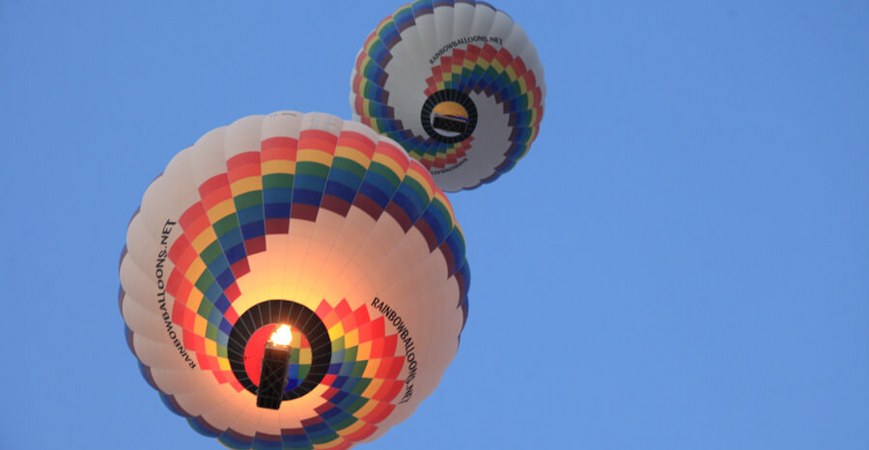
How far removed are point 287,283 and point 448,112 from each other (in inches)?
267

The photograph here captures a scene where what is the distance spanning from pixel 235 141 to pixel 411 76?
19.6ft

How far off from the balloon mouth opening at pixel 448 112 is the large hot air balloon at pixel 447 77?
0.02 meters

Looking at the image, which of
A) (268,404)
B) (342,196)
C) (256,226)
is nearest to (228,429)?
(268,404)

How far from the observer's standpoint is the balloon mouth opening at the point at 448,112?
507 inches

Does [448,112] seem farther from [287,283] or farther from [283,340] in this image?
[283,340]

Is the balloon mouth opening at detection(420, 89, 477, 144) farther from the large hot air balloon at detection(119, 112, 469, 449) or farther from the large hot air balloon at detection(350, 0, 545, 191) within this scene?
the large hot air balloon at detection(119, 112, 469, 449)

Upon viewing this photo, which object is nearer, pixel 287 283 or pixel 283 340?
pixel 283 340

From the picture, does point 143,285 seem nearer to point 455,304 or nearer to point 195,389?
point 195,389

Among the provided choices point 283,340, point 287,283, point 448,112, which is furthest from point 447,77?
point 283,340

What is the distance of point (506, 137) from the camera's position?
13.6 metres

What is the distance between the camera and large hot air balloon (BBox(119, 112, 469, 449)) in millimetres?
6926

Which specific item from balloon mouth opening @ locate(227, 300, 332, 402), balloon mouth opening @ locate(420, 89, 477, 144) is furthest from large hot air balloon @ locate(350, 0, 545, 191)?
balloon mouth opening @ locate(227, 300, 332, 402)

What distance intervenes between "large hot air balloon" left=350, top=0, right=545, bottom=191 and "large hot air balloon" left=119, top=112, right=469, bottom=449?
5310 millimetres

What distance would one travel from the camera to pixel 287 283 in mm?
6934
